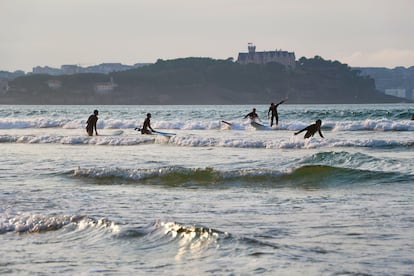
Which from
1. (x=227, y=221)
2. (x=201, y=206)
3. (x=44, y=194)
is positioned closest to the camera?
(x=227, y=221)

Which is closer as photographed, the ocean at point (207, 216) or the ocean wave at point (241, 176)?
the ocean at point (207, 216)

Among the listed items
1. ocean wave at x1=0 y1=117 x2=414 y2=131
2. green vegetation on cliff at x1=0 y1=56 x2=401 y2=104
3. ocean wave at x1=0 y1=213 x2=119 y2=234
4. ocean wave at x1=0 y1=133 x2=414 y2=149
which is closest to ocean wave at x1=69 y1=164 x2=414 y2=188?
ocean wave at x1=0 y1=213 x2=119 y2=234

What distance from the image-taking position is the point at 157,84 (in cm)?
19562

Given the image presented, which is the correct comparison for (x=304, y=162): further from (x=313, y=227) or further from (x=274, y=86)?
(x=274, y=86)

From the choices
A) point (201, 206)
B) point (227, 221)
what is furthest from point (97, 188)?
point (227, 221)

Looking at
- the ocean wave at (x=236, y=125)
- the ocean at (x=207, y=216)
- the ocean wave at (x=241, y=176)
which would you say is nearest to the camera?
the ocean at (x=207, y=216)

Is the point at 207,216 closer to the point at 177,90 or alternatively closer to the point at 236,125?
the point at 236,125

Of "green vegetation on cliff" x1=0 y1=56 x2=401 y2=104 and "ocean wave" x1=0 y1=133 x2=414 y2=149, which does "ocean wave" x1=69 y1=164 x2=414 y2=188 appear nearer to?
"ocean wave" x1=0 y1=133 x2=414 y2=149

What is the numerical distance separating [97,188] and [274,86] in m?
183

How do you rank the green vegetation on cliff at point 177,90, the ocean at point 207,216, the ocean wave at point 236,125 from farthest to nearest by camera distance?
the green vegetation on cliff at point 177,90 → the ocean wave at point 236,125 → the ocean at point 207,216

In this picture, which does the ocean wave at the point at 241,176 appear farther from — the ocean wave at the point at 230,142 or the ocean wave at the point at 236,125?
the ocean wave at the point at 236,125

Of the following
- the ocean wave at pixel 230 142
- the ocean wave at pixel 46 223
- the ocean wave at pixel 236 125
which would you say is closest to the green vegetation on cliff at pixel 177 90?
the ocean wave at pixel 236 125


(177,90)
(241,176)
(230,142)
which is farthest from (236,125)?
(177,90)

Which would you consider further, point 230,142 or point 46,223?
point 230,142
